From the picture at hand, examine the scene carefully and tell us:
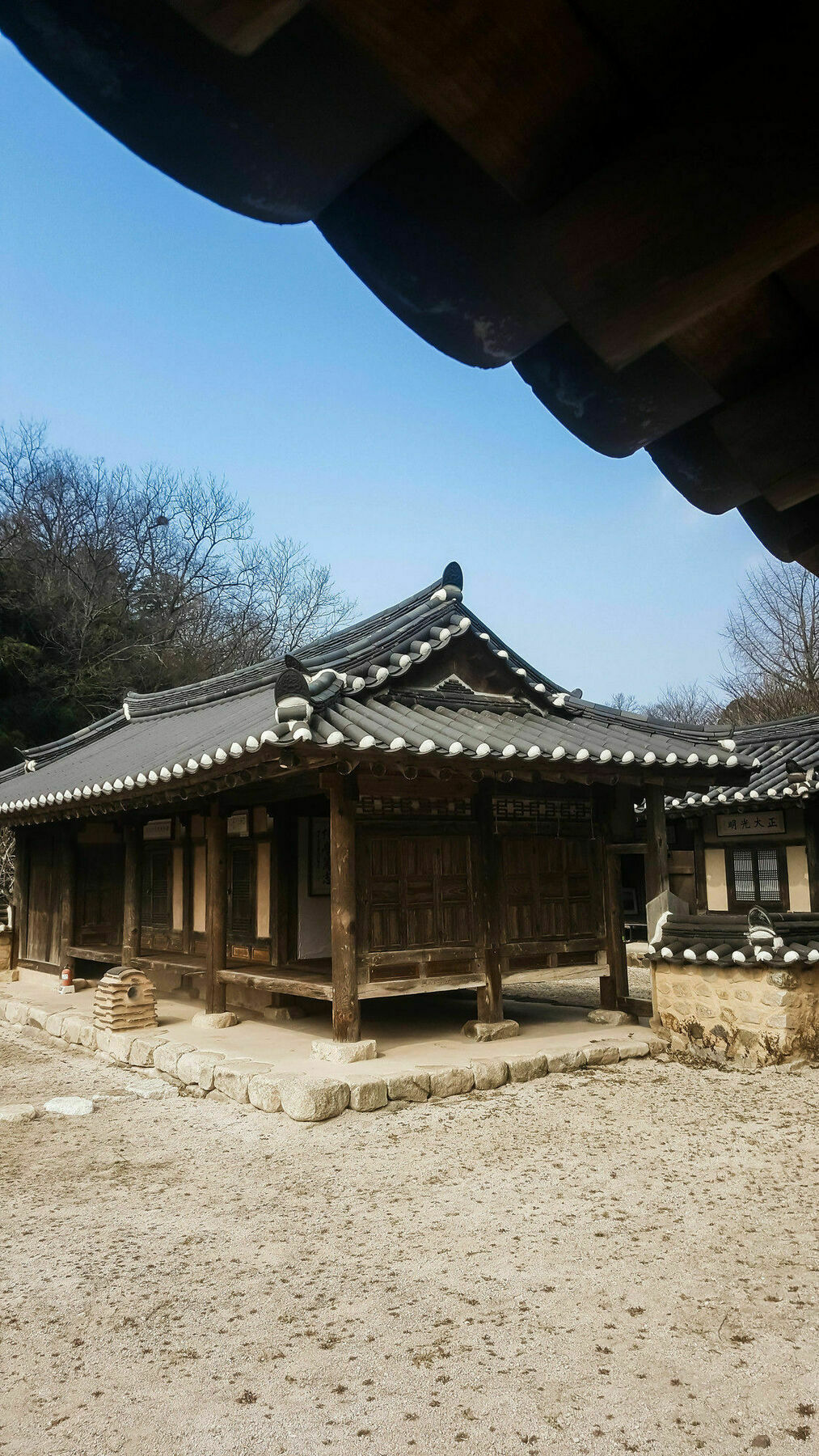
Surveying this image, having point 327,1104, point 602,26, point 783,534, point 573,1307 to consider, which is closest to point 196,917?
point 327,1104

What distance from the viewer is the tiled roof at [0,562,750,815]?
25.1ft

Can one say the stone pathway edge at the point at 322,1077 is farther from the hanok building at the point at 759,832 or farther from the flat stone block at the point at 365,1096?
the hanok building at the point at 759,832

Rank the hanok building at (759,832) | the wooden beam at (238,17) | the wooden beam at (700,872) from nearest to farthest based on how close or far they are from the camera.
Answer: the wooden beam at (238,17) < the hanok building at (759,832) < the wooden beam at (700,872)

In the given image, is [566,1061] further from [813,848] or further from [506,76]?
[813,848]

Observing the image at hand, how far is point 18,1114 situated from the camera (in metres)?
7.44

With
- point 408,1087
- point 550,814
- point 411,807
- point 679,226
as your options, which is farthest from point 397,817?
point 679,226

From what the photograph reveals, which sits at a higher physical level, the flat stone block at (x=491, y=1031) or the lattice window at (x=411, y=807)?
the lattice window at (x=411, y=807)

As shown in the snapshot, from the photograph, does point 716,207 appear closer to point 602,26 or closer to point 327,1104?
point 602,26

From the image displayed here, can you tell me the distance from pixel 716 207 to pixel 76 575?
2783 centimetres

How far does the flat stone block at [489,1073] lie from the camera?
777cm

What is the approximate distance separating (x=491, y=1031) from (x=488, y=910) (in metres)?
1.17

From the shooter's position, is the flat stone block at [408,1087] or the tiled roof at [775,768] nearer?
the flat stone block at [408,1087]

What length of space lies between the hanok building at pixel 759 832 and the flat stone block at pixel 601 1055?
25.4ft

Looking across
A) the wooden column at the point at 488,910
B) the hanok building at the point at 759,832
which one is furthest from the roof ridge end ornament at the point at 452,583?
the hanok building at the point at 759,832
